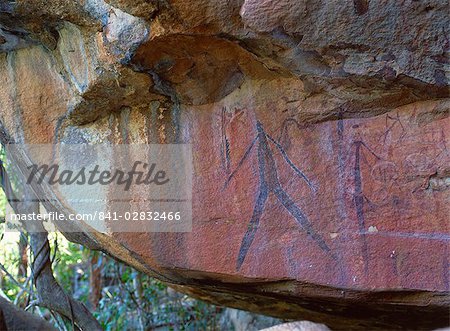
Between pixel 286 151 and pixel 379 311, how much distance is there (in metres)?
0.91

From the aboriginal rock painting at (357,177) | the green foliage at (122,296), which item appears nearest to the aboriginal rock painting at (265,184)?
the aboriginal rock painting at (357,177)

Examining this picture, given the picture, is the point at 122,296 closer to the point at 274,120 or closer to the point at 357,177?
the point at 274,120

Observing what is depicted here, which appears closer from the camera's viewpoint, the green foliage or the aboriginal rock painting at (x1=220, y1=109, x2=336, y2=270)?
the aboriginal rock painting at (x1=220, y1=109, x2=336, y2=270)

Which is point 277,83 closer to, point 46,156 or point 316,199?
point 316,199

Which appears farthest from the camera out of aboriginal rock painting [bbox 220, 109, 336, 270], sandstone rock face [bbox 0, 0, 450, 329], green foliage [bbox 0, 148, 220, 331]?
green foliage [bbox 0, 148, 220, 331]

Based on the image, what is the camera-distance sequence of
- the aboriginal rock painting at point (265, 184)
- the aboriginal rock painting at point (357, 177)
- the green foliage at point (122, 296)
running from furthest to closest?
1. the green foliage at point (122, 296)
2. the aboriginal rock painting at point (265, 184)
3. the aboriginal rock painting at point (357, 177)

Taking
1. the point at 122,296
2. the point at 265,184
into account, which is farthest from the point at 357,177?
the point at 122,296

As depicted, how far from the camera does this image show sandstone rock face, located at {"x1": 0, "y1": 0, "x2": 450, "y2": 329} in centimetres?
197

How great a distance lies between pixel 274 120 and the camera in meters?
2.30

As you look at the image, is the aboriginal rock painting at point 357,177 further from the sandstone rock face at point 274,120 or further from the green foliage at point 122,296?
the green foliage at point 122,296

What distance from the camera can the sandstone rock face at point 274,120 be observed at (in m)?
1.97

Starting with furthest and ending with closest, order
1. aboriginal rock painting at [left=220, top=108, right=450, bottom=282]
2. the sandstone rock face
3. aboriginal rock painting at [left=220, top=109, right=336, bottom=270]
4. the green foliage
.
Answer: the green foliage < aboriginal rock painting at [left=220, top=109, right=336, bottom=270] < aboriginal rock painting at [left=220, top=108, right=450, bottom=282] < the sandstone rock face

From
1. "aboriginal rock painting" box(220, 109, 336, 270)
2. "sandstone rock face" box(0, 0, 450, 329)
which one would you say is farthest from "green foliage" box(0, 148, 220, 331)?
"aboriginal rock painting" box(220, 109, 336, 270)

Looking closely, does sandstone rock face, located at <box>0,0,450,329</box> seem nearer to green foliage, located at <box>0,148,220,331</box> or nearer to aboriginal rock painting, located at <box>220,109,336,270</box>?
aboriginal rock painting, located at <box>220,109,336,270</box>
